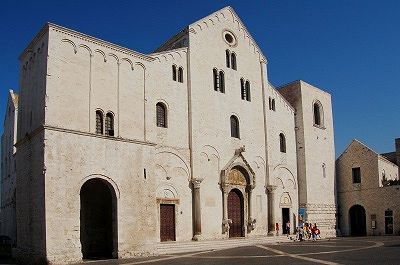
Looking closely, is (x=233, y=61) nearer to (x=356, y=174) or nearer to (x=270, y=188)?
(x=270, y=188)

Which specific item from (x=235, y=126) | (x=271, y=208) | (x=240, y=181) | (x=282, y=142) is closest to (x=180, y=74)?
(x=235, y=126)

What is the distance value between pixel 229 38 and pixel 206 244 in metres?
14.6

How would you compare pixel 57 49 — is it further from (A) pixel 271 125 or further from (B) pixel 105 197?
(A) pixel 271 125

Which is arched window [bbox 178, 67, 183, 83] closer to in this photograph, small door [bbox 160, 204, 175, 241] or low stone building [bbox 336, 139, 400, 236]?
small door [bbox 160, 204, 175, 241]

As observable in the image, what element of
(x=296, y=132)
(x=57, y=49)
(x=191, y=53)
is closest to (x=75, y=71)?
(x=57, y=49)

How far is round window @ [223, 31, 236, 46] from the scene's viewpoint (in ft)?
104

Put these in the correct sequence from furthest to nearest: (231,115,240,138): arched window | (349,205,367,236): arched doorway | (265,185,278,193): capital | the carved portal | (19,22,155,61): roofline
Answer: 1. (349,205,367,236): arched doorway
2. (265,185,278,193): capital
3. (231,115,240,138): arched window
4. the carved portal
5. (19,22,155,61): roofline

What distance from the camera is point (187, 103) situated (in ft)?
92.3

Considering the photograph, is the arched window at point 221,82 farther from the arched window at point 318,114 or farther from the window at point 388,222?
the window at point 388,222

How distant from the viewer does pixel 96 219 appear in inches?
960

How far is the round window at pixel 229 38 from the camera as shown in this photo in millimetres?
31719

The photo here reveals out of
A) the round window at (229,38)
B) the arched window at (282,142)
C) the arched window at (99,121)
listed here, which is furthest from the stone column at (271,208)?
the arched window at (99,121)

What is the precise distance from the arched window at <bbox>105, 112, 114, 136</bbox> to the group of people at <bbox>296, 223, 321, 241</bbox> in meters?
16.9

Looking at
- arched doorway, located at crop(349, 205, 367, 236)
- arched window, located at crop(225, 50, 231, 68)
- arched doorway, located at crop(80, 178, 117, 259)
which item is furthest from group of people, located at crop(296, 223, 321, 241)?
arched doorway, located at crop(80, 178, 117, 259)
